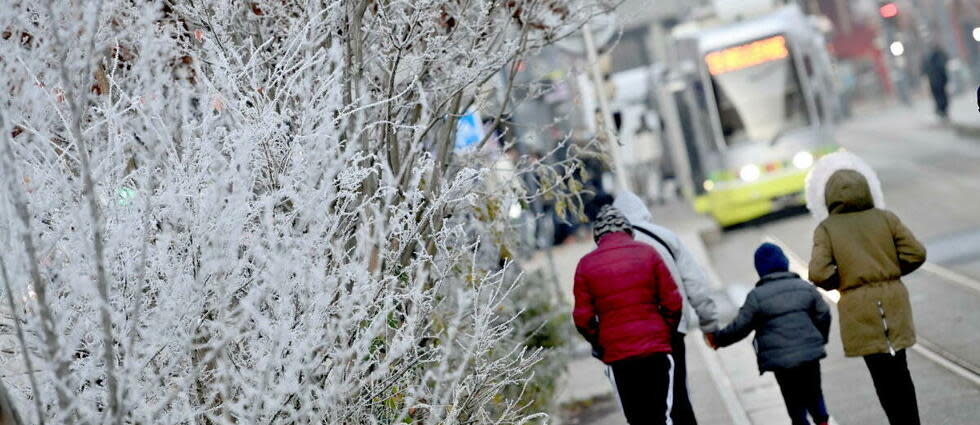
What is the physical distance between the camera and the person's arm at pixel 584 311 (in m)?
8.10

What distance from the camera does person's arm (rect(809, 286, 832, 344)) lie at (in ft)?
27.3

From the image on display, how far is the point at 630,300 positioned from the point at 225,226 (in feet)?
10.3

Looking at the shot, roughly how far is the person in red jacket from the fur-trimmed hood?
94 cm

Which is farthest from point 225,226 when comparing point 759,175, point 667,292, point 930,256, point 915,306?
point 759,175

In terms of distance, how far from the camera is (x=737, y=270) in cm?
1972

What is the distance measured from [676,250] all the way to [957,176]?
1828cm

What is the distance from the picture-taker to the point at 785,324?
8.30m

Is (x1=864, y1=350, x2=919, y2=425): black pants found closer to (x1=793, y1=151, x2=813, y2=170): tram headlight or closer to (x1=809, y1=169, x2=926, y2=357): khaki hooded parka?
(x1=809, y1=169, x2=926, y2=357): khaki hooded parka

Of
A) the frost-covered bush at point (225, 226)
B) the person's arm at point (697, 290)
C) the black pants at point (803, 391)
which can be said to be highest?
the frost-covered bush at point (225, 226)

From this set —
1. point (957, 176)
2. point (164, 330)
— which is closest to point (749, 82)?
point (957, 176)

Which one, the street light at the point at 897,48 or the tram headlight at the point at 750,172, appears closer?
the tram headlight at the point at 750,172

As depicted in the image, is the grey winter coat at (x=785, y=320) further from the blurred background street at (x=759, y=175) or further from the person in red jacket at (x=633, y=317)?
the blurred background street at (x=759, y=175)

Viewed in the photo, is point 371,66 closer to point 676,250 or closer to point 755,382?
point 676,250

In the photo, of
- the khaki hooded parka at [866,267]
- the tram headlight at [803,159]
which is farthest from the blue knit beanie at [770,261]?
the tram headlight at [803,159]
